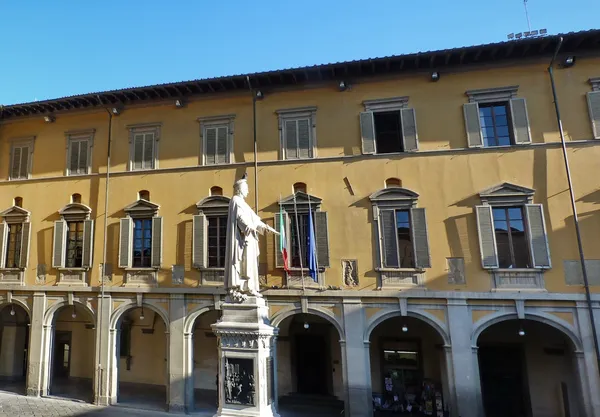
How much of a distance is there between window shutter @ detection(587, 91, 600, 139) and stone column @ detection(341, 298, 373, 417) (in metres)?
9.00

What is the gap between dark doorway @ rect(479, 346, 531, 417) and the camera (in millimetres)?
13773

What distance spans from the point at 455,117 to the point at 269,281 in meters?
8.32

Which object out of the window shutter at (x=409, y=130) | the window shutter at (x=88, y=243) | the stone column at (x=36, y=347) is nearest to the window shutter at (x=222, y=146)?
the window shutter at (x=88, y=243)

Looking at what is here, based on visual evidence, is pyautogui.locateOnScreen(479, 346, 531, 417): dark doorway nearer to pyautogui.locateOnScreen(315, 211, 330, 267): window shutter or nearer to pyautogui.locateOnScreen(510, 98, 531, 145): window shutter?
pyautogui.locateOnScreen(315, 211, 330, 267): window shutter

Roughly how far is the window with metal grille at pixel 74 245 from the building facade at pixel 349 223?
8 centimetres

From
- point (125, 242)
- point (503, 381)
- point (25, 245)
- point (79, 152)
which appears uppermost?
point (79, 152)

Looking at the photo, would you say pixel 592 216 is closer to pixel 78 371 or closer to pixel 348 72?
pixel 348 72

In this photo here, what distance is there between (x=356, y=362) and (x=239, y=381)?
21.5ft

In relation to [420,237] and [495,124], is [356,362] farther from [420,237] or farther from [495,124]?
[495,124]

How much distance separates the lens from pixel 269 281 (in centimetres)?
1405

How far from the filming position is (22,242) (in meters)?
16.6

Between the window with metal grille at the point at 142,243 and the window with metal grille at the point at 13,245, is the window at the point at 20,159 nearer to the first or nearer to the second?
the window with metal grille at the point at 13,245

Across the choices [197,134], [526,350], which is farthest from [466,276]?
[197,134]

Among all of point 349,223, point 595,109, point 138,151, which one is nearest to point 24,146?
point 138,151
